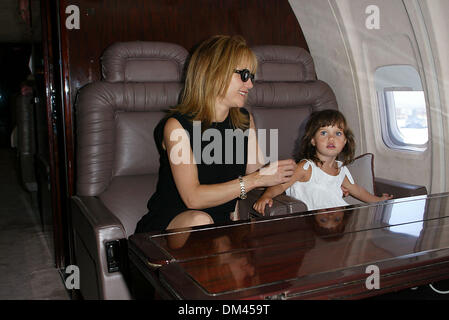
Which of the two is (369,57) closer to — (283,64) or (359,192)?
(283,64)

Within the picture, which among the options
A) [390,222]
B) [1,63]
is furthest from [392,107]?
[1,63]

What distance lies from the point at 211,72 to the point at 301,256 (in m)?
1.12

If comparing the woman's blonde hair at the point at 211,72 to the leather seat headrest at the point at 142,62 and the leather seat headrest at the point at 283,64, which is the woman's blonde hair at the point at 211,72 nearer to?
the leather seat headrest at the point at 142,62

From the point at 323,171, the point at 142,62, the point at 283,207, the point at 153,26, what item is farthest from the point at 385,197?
the point at 153,26

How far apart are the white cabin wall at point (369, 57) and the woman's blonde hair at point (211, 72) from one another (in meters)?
1.25

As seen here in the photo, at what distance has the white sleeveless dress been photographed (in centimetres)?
262

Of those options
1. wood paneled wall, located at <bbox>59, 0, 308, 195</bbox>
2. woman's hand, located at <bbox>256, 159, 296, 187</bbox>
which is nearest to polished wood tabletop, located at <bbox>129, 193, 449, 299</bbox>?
Result: woman's hand, located at <bbox>256, 159, 296, 187</bbox>

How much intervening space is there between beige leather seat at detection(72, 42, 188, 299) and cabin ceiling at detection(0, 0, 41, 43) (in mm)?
1790

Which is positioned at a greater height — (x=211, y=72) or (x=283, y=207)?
(x=211, y=72)

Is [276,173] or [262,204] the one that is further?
[262,204]

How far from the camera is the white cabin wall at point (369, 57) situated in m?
2.80

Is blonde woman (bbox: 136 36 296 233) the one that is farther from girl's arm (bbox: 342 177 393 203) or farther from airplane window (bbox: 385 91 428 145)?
airplane window (bbox: 385 91 428 145)

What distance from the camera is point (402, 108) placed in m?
3.35
